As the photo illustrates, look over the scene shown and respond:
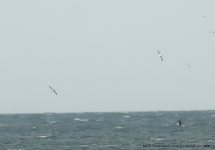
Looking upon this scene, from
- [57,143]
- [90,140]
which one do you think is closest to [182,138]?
[90,140]

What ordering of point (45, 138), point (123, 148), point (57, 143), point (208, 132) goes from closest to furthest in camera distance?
point (123, 148)
point (57, 143)
point (45, 138)
point (208, 132)

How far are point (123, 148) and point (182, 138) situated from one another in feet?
46.3

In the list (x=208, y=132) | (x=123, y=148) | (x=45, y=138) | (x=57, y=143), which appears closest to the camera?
(x=123, y=148)

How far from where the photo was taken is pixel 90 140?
74.4 meters

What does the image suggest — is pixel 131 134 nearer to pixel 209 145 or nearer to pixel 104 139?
pixel 104 139

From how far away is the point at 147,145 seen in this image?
6669cm

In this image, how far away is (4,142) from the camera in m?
73.8

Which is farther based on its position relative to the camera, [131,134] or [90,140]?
[131,134]

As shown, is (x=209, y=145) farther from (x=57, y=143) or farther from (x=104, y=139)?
(x=57, y=143)

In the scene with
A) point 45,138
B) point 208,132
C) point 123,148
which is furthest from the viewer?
point 208,132

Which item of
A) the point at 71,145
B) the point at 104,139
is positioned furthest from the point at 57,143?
the point at 104,139

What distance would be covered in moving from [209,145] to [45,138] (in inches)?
1124

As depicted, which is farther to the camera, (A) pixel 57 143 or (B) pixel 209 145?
(A) pixel 57 143

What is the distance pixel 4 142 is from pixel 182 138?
28584mm
